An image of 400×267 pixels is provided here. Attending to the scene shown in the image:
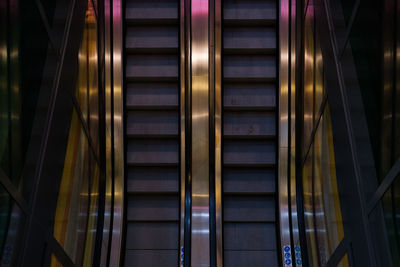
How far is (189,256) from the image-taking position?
10.2 metres

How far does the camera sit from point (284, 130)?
1053cm

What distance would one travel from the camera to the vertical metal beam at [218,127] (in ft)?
34.1

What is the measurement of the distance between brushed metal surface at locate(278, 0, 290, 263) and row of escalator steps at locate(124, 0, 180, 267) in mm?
2198

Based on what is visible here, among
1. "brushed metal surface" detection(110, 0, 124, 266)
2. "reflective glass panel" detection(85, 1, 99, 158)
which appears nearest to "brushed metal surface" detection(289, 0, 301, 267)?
"brushed metal surface" detection(110, 0, 124, 266)

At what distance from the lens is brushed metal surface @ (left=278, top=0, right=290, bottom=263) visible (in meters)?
10.2

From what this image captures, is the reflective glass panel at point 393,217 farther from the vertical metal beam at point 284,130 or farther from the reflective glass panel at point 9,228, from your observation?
the vertical metal beam at point 284,130

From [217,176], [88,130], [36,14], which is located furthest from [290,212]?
[36,14]

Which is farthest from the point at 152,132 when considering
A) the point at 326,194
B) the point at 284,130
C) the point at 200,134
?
the point at 326,194

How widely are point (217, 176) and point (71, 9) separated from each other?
5.25m

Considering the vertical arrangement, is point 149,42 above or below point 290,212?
above

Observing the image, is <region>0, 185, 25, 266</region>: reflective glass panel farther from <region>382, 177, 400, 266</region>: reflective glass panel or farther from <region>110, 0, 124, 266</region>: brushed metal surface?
<region>110, 0, 124, 266</region>: brushed metal surface

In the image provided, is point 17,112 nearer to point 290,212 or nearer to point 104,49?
point 104,49

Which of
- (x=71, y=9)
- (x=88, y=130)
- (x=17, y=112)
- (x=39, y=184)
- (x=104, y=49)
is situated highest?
(x=104, y=49)

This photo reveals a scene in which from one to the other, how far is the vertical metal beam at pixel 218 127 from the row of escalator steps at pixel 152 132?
852 millimetres
